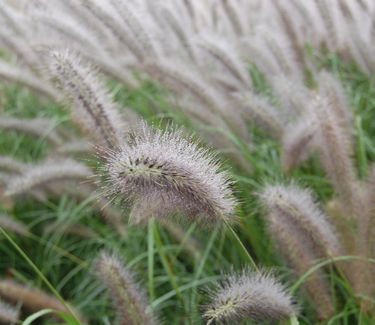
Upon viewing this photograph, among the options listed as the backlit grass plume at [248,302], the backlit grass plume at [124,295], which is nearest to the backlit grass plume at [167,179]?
the backlit grass plume at [248,302]

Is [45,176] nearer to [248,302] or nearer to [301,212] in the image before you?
[301,212]

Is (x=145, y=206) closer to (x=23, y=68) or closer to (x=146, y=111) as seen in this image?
(x=146, y=111)

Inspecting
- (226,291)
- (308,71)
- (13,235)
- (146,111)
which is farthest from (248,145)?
(226,291)

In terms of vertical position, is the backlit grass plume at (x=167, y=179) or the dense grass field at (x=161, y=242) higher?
the backlit grass plume at (x=167, y=179)

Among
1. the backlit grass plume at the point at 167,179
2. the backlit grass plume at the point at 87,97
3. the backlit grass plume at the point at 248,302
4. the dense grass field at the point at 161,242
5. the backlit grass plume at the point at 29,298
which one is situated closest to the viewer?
the backlit grass plume at the point at 167,179

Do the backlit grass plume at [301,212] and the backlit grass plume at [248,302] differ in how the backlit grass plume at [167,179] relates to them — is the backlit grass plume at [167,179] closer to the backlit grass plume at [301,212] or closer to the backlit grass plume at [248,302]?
the backlit grass plume at [248,302]

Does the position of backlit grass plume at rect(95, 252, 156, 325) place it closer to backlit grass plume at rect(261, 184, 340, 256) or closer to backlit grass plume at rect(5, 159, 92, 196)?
backlit grass plume at rect(261, 184, 340, 256)
